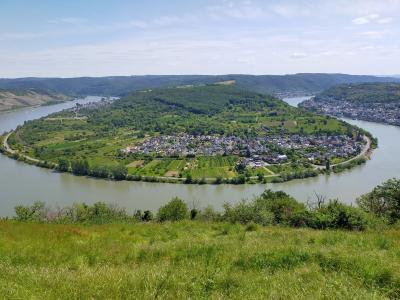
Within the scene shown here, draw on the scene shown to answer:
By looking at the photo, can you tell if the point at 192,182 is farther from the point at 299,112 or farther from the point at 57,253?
the point at 299,112

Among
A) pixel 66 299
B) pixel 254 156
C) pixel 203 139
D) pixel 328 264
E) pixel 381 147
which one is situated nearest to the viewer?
pixel 66 299

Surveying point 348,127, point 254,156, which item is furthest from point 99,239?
point 348,127

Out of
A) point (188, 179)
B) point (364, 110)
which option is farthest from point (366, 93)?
point (188, 179)

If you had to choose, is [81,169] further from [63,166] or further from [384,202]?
[384,202]

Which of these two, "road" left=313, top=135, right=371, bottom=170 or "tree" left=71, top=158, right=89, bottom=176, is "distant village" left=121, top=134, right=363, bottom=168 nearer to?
"road" left=313, top=135, right=371, bottom=170

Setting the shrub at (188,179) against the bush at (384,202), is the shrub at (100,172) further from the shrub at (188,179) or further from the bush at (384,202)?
the bush at (384,202)

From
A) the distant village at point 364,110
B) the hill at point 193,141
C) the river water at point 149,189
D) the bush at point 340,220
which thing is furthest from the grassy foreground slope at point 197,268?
the distant village at point 364,110
